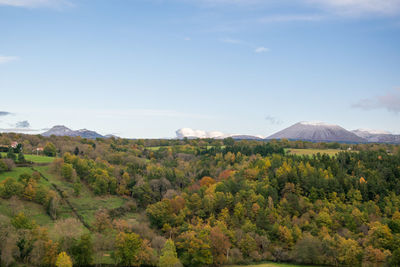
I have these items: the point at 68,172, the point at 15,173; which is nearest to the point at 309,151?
the point at 68,172

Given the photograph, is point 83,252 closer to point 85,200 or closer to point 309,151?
point 85,200

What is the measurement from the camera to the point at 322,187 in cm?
8981

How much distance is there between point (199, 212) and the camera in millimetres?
83000

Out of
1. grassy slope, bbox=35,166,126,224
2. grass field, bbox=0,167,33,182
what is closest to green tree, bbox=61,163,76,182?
grassy slope, bbox=35,166,126,224

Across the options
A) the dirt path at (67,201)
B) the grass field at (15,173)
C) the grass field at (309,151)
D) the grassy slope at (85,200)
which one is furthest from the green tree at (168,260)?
the grass field at (309,151)

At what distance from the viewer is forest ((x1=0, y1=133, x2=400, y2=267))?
58844 mm

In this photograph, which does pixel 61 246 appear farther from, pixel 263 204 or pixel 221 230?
pixel 263 204

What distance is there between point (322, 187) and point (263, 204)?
17.3 meters

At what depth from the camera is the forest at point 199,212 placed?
58844 millimetres

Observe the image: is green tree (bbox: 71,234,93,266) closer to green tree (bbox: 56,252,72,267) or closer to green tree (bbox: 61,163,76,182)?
green tree (bbox: 56,252,72,267)

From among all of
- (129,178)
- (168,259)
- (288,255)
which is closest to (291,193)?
(288,255)

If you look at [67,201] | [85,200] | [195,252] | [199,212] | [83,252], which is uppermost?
[67,201]

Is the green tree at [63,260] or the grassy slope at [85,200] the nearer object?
the green tree at [63,260]

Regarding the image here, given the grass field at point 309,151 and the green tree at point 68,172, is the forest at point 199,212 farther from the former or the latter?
the grass field at point 309,151
